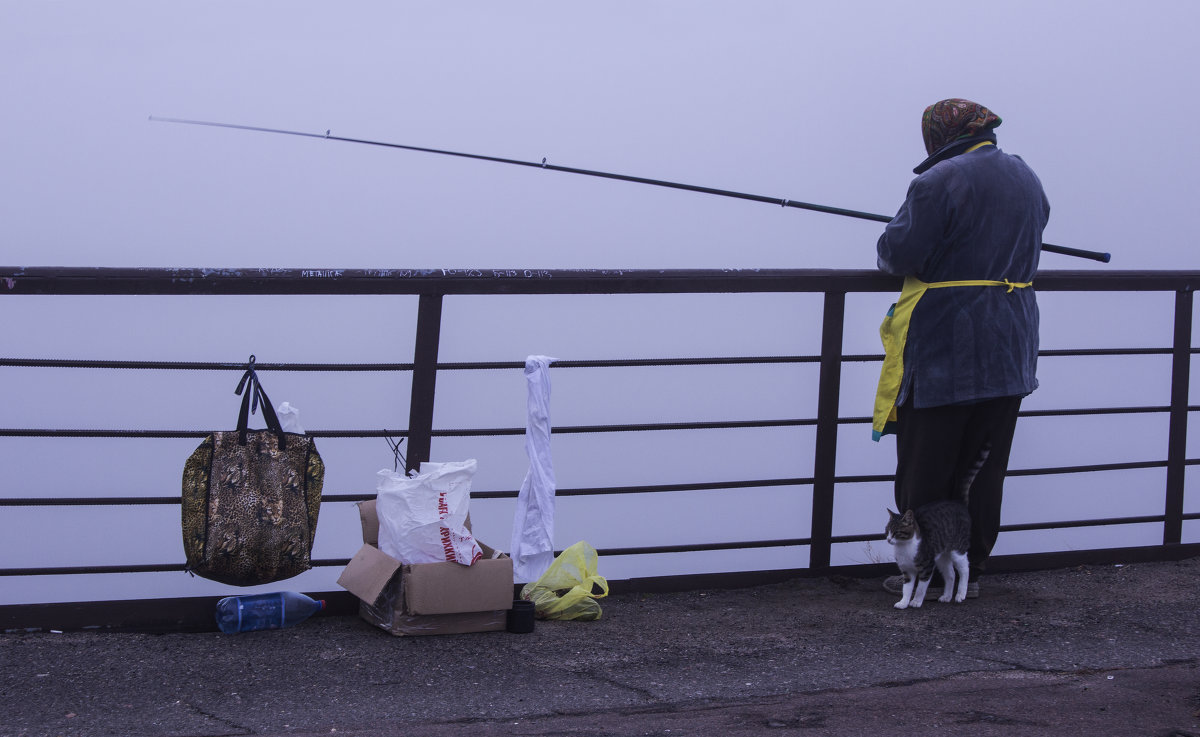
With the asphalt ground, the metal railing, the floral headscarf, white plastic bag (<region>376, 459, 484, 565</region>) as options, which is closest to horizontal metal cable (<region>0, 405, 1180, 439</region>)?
the metal railing

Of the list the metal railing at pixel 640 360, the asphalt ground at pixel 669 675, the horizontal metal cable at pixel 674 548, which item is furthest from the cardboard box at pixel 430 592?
the horizontal metal cable at pixel 674 548

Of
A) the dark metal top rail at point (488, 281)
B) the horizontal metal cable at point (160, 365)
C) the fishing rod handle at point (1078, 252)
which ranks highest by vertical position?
the fishing rod handle at point (1078, 252)

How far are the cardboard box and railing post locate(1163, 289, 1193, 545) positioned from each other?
237 centimetres

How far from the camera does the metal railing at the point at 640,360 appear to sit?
2934 mm

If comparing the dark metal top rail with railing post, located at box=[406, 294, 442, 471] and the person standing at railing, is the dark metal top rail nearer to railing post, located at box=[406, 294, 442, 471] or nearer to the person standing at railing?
railing post, located at box=[406, 294, 442, 471]

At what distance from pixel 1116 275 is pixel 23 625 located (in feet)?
11.0

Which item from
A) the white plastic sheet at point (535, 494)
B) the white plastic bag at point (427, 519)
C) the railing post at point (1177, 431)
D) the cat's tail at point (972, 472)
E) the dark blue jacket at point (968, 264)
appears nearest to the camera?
the white plastic bag at point (427, 519)

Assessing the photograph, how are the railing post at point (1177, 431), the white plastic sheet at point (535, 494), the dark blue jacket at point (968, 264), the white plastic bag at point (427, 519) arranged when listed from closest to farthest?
the white plastic bag at point (427, 519), the dark blue jacket at point (968, 264), the white plastic sheet at point (535, 494), the railing post at point (1177, 431)

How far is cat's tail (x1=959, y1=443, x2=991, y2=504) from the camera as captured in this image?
11.0ft

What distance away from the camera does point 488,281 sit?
10.2ft

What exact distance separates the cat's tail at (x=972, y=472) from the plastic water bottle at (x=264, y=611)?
188 centimetres

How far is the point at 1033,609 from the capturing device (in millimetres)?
3277

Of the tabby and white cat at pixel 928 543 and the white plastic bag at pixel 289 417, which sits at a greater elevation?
the white plastic bag at pixel 289 417

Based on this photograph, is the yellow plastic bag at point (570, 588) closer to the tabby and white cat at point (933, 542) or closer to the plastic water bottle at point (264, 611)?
the plastic water bottle at point (264, 611)
